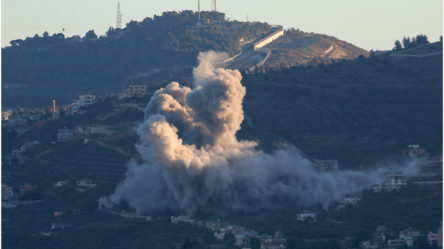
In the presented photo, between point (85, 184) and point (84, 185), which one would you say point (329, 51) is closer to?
point (85, 184)

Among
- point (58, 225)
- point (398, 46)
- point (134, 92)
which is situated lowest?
point (58, 225)

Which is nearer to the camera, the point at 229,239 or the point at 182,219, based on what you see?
the point at 229,239

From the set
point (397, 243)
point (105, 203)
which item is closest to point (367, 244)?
point (397, 243)

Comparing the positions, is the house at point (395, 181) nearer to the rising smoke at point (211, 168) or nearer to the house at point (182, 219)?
the rising smoke at point (211, 168)

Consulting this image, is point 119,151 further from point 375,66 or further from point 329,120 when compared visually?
point 375,66

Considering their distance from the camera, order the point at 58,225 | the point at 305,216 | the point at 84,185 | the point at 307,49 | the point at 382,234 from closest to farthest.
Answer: the point at 382,234
the point at 305,216
the point at 58,225
the point at 84,185
the point at 307,49

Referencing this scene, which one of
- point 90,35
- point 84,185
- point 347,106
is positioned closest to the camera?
point 84,185

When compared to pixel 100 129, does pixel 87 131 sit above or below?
below

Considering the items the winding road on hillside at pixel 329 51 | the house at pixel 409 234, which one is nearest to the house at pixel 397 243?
the house at pixel 409 234
